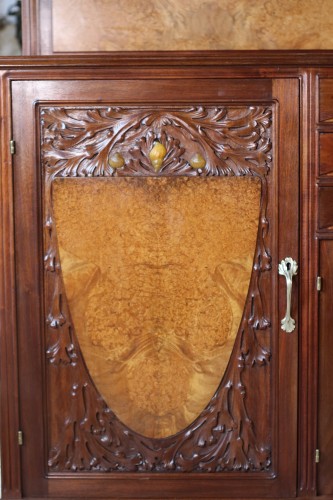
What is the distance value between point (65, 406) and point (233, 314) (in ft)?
1.84

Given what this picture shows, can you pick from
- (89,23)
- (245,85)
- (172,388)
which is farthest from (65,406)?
(89,23)

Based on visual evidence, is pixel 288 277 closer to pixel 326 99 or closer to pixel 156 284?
pixel 156 284

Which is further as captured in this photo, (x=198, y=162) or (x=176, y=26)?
(x=176, y=26)

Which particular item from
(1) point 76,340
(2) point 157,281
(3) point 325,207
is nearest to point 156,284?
(2) point 157,281

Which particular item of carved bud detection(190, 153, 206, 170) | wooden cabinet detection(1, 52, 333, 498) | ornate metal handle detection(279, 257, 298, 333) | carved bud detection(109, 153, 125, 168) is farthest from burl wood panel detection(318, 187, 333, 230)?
carved bud detection(109, 153, 125, 168)

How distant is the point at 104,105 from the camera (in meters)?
1.85

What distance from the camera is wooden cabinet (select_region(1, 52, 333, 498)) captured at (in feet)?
6.04

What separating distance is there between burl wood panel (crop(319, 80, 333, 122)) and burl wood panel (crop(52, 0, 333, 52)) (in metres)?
0.33

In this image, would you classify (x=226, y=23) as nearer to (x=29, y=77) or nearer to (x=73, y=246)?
(x=29, y=77)

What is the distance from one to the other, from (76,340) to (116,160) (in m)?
0.53

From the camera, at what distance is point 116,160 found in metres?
1.86

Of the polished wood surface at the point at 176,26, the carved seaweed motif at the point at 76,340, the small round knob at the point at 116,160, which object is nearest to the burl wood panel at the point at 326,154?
the carved seaweed motif at the point at 76,340

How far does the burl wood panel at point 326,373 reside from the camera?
1.88 meters

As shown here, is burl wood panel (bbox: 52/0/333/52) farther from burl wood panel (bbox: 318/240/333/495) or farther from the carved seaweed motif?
burl wood panel (bbox: 318/240/333/495)
